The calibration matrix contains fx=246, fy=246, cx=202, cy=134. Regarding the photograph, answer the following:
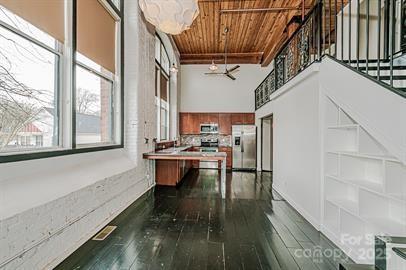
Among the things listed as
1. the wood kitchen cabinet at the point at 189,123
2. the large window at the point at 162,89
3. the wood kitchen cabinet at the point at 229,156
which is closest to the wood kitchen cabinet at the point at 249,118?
the wood kitchen cabinet at the point at 229,156

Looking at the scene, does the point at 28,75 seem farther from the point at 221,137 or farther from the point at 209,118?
the point at 221,137

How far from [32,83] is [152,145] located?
3.54m

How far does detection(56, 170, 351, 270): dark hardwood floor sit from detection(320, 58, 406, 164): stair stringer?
1.31 m

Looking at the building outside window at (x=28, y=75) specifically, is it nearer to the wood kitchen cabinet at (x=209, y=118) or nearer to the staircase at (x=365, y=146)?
the staircase at (x=365, y=146)

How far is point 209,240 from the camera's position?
9.53ft

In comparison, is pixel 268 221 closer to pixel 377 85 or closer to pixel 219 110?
pixel 377 85

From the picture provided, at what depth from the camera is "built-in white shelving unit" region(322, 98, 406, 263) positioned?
2143mm

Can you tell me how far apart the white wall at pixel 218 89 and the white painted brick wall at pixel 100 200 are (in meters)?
4.27

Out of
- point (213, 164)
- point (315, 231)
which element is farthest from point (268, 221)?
point (213, 164)

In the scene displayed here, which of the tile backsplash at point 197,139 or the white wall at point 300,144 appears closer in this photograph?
the white wall at point 300,144

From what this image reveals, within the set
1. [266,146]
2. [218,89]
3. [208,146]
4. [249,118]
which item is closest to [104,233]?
[208,146]

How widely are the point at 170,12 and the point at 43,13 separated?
125 centimetres

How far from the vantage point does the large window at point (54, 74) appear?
2123 millimetres

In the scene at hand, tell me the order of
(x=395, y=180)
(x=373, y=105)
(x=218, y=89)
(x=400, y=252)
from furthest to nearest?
(x=218, y=89), (x=395, y=180), (x=373, y=105), (x=400, y=252)
